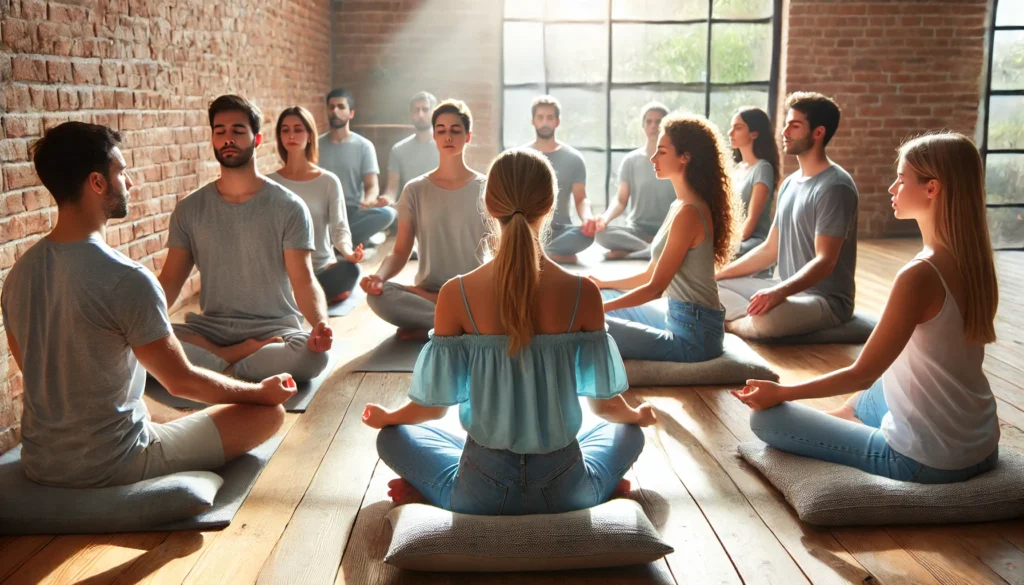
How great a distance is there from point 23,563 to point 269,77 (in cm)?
534

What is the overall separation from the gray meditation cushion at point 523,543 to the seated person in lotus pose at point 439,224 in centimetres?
236

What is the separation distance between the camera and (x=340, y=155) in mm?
7270

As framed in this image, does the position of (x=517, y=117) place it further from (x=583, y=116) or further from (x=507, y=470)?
(x=507, y=470)

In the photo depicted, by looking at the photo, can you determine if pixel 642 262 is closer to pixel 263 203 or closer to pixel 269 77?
pixel 269 77

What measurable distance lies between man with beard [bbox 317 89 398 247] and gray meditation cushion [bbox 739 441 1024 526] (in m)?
4.96

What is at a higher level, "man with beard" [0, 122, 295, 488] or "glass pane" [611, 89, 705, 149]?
"glass pane" [611, 89, 705, 149]

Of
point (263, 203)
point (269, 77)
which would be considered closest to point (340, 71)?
point (269, 77)

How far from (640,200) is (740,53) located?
275 centimetres

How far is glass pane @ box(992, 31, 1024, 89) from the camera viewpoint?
8.91 meters

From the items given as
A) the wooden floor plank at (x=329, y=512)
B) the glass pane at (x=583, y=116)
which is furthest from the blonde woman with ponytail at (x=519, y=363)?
the glass pane at (x=583, y=116)

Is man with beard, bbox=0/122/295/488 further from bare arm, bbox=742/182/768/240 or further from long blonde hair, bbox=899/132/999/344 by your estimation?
bare arm, bbox=742/182/768/240

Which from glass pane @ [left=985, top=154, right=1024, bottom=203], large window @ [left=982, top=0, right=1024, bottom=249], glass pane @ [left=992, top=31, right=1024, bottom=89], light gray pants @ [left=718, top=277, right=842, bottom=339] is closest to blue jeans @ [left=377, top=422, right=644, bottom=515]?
light gray pants @ [left=718, top=277, right=842, bottom=339]

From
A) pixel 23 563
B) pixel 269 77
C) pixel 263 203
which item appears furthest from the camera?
pixel 269 77

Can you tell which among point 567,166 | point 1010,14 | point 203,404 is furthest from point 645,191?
point 203,404
